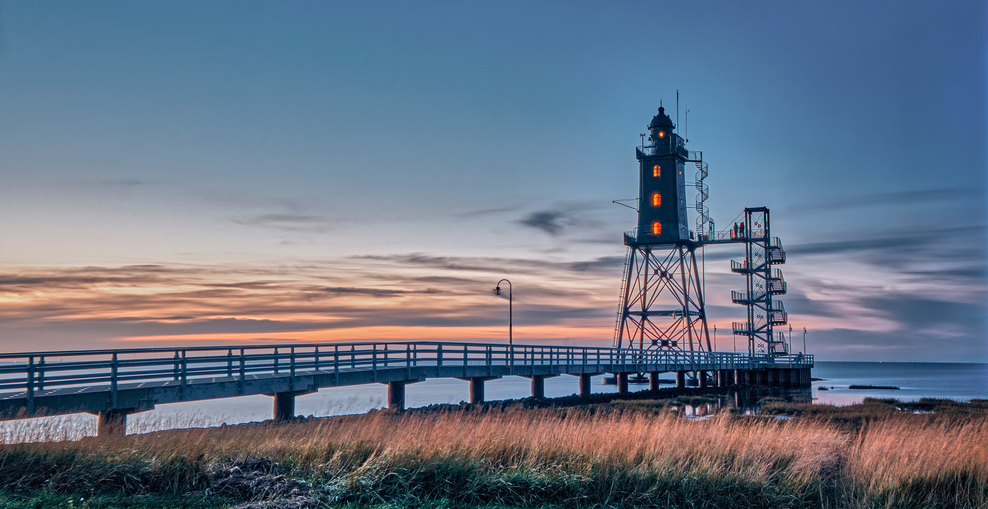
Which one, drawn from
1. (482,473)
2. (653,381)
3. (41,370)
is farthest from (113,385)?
(653,381)

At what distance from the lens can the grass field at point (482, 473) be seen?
378 inches

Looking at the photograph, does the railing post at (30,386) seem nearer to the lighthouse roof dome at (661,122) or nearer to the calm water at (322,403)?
the calm water at (322,403)

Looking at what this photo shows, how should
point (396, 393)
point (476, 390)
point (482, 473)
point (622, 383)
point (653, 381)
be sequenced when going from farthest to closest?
point (653, 381) < point (622, 383) < point (476, 390) < point (396, 393) < point (482, 473)

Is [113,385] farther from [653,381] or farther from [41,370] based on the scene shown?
[653,381]

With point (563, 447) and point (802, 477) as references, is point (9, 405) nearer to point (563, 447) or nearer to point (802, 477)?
point (563, 447)

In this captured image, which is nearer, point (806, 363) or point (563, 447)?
point (563, 447)

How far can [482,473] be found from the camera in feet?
33.6

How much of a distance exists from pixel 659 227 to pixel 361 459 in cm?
4995

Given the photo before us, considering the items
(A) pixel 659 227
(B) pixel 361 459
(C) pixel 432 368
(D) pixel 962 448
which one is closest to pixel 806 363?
(A) pixel 659 227

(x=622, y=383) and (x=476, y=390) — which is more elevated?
(x=476, y=390)

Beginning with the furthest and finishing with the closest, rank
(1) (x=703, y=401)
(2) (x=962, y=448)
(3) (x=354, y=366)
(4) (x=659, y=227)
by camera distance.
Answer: (4) (x=659, y=227) < (1) (x=703, y=401) < (3) (x=354, y=366) < (2) (x=962, y=448)

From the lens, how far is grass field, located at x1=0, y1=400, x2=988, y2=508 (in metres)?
9.59

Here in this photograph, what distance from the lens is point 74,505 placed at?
8.98m

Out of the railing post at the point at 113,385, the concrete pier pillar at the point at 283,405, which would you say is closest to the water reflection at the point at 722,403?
the concrete pier pillar at the point at 283,405
